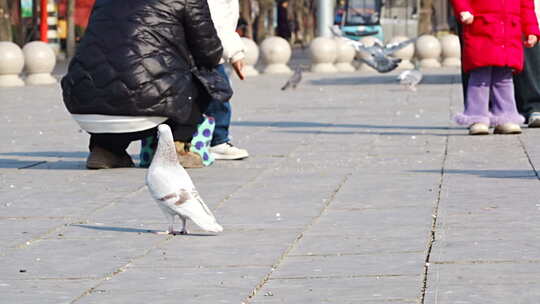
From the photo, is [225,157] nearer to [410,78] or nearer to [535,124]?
[535,124]

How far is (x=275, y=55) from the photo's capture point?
89.0 feet

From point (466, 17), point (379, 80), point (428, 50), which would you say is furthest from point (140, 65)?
point (428, 50)

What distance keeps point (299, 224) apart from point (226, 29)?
3142 millimetres

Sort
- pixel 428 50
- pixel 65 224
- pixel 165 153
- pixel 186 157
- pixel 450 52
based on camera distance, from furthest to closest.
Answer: pixel 450 52
pixel 428 50
pixel 186 157
pixel 65 224
pixel 165 153

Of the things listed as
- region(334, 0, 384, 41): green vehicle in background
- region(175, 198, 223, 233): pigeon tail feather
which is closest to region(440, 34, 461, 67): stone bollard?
region(334, 0, 384, 41): green vehicle in background

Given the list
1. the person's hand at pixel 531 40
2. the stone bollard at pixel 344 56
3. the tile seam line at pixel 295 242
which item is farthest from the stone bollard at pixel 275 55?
the tile seam line at pixel 295 242

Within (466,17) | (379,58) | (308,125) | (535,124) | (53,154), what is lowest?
(379,58)

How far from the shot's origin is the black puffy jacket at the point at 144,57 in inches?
344

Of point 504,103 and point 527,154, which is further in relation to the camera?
point 504,103

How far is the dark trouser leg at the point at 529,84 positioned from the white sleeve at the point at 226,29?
3.71 meters

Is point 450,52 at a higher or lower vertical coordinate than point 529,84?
lower

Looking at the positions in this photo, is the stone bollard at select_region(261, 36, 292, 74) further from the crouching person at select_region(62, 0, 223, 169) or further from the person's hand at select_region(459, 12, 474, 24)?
the crouching person at select_region(62, 0, 223, 169)

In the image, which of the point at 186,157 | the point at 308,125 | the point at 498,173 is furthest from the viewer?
the point at 308,125

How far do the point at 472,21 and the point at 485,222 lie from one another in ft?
15.9
